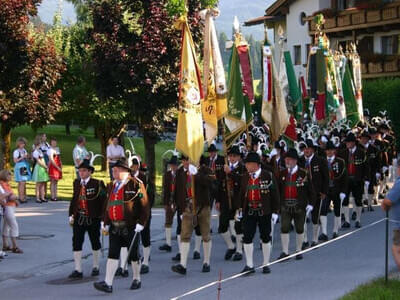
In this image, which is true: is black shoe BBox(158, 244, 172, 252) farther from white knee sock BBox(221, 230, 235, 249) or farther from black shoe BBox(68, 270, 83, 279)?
black shoe BBox(68, 270, 83, 279)

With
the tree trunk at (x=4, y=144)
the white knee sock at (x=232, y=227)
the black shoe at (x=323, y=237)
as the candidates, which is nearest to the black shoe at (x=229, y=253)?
the white knee sock at (x=232, y=227)

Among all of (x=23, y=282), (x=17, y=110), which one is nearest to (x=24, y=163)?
(x=17, y=110)

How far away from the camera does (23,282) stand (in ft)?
37.6

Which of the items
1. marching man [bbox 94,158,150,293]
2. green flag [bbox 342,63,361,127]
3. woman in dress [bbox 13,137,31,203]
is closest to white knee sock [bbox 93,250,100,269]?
marching man [bbox 94,158,150,293]

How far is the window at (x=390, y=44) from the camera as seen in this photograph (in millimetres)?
42325

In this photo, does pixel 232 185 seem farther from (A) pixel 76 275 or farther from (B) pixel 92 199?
(A) pixel 76 275

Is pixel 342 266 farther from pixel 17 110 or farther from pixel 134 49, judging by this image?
pixel 17 110

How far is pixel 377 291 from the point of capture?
920 cm

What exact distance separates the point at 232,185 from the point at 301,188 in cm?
148

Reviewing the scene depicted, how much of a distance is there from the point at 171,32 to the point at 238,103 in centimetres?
477

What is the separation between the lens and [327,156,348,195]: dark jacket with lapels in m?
15.2

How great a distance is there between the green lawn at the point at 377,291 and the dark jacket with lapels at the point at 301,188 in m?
2.86

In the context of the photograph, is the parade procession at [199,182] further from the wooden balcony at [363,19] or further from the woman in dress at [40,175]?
the wooden balcony at [363,19]

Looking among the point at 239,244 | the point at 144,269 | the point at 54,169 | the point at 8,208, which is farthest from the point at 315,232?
the point at 54,169
